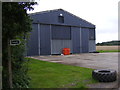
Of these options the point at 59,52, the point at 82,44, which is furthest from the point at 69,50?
the point at 82,44

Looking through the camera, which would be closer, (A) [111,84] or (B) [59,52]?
(A) [111,84]

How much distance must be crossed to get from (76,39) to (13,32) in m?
22.9

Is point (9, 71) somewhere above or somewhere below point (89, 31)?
below

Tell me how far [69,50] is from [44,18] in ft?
20.3

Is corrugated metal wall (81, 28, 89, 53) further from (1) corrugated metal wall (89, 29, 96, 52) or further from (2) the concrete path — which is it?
(2) the concrete path

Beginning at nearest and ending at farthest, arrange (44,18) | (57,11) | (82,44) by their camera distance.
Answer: (44,18)
(57,11)
(82,44)

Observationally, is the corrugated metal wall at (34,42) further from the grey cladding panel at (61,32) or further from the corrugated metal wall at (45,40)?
the grey cladding panel at (61,32)

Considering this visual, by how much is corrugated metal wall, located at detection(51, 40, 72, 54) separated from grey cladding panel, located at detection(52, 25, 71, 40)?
23.9 inches

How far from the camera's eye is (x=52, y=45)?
79.0ft

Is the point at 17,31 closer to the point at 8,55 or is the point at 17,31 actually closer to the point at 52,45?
the point at 8,55

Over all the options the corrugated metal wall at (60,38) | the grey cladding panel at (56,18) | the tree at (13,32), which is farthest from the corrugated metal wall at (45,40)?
the tree at (13,32)

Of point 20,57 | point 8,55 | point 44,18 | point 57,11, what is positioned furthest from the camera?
point 57,11

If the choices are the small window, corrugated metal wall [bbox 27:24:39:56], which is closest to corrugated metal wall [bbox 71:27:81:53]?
the small window

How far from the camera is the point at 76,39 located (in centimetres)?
2697
